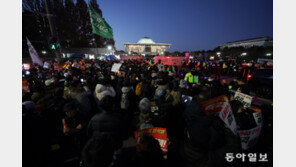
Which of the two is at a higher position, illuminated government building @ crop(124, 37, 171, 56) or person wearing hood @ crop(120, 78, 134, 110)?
illuminated government building @ crop(124, 37, 171, 56)

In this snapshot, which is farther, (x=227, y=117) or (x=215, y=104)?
(x=215, y=104)

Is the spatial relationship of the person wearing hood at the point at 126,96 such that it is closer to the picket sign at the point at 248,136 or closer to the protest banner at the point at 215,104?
the protest banner at the point at 215,104

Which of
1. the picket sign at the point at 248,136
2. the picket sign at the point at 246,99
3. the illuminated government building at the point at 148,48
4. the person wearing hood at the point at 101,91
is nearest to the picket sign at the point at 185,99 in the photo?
the picket sign at the point at 246,99

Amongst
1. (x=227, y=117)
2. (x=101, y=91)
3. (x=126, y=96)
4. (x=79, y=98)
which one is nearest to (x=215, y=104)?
(x=227, y=117)

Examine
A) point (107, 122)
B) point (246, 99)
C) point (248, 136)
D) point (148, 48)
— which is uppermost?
point (148, 48)

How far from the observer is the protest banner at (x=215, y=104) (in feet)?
7.32

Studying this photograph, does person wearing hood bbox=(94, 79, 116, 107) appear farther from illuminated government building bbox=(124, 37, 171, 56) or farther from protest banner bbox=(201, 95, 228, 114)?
illuminated government building bbox=(124, 37, 171, 56)

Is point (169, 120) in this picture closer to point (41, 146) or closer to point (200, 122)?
point (200, 122)

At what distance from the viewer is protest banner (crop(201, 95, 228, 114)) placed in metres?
2.23

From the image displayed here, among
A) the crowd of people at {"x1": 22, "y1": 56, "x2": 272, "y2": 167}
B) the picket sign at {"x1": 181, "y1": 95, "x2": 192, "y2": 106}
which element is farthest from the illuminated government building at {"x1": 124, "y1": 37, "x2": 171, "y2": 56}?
the picket sign at {"x1": 181, "y1": 95, "x2": 192, "y2": 106}

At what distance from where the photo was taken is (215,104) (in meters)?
2.30

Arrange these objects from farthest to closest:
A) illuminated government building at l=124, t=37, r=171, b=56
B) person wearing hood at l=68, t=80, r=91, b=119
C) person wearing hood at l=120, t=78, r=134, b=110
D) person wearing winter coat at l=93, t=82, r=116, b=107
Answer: illuminated government building at l=124, t=37, r=171, b=56
person wearing hood at l=120, t=78, r=134, b=110
person wearing winter coat at l=93, t=82, r=116, b=107
person wearing hood at l=68, t=80, r=91, b=119

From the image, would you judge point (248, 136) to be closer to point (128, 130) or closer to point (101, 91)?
point (128, 130)

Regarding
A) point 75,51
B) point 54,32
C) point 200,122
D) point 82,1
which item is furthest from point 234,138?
point 82,1
